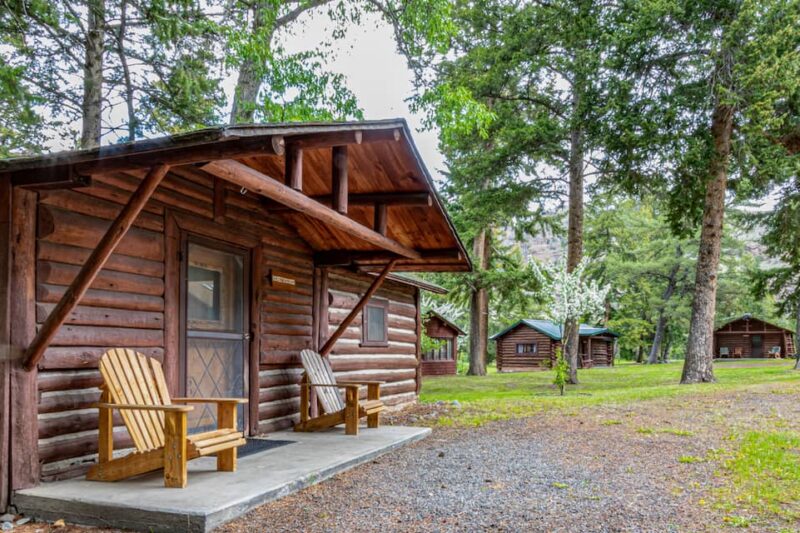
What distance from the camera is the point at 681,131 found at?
1228cm

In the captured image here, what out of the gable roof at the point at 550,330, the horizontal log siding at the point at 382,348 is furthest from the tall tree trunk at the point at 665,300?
the horizontal log siding at the point at 382,348

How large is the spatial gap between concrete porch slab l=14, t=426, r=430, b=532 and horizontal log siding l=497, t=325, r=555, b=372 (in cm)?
2620

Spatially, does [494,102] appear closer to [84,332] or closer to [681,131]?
[681,131]

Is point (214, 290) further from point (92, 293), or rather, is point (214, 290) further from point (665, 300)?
point (665, 300)

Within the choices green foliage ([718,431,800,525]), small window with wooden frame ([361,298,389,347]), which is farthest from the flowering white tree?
green foliage ([718,431,800,525])

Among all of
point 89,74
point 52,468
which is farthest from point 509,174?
point 52,468

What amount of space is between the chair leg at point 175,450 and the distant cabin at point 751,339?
3689 centimetres

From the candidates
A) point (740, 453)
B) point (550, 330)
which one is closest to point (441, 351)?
point (550, 330)

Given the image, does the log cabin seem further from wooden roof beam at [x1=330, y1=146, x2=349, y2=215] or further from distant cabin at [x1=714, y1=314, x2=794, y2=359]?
distant cabin at [x1=714, y1=314, x2=794, y2=359]

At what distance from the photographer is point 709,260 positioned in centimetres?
1302

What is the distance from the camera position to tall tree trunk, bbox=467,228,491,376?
857 inches

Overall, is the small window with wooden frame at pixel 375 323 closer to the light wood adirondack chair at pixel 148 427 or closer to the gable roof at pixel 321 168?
the gable roof at pixel 321 168

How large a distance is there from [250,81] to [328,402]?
7906 millimetres

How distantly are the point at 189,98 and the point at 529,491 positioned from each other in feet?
28.3
